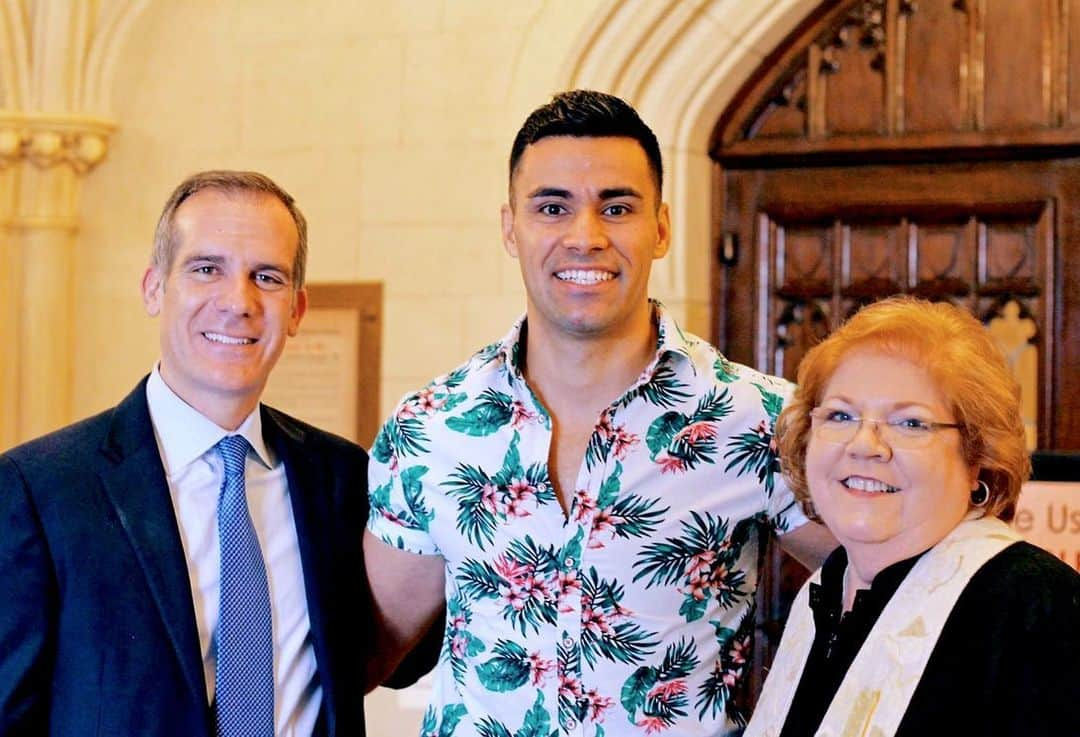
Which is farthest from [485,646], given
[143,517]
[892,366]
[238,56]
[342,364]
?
[238,56]

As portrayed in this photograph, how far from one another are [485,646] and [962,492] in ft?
2.40

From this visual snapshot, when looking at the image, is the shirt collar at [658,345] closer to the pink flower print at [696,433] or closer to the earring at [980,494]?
the pink flower print at [696,433]

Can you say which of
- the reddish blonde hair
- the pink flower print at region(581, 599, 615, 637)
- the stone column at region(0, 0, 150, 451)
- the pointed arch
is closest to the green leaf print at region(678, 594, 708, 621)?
the pink flower print at region(581, 599, 615, 637)

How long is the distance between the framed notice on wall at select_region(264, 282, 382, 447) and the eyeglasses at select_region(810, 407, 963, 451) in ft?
7.66

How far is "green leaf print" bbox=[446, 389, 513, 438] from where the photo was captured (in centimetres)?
216

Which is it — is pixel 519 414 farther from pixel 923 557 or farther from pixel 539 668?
pixel 923 557

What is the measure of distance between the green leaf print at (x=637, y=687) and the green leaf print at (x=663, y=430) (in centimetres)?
29

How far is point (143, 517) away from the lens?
197 cm

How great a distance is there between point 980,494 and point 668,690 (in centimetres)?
55

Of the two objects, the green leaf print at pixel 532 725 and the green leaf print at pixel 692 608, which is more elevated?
the green leaf print at pixel 692 608

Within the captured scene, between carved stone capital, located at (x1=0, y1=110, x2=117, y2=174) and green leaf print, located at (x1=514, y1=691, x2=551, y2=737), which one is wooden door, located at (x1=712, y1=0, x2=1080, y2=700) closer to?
carved stone capital, located at (x1=0, y1=110, x2=117, y2=174)

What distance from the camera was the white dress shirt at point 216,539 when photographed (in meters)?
2.02

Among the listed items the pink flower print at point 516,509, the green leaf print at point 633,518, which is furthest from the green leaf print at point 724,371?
the pink flower print at point 516,509

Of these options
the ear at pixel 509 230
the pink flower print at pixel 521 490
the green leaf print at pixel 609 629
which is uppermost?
the ear at pixel 509 230
